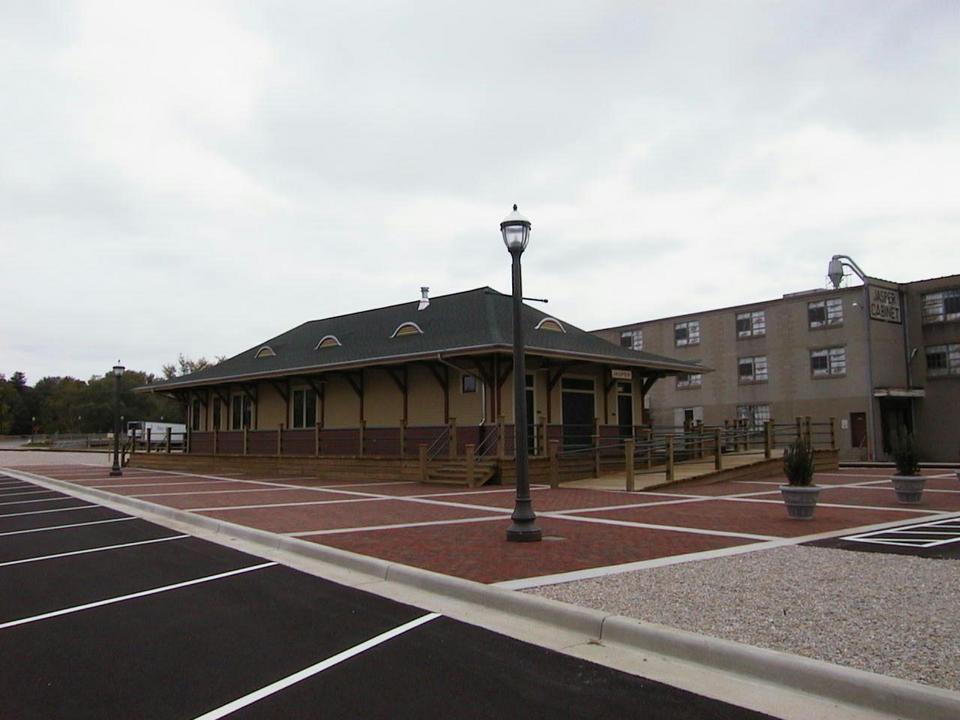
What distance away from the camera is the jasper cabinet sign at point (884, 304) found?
131 ft

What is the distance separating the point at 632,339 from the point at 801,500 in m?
41.0

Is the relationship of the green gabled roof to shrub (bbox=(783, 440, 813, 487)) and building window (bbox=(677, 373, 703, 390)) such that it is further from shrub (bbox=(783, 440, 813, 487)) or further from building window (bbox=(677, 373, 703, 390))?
building window (bbox=(677, 373, 703, 390))

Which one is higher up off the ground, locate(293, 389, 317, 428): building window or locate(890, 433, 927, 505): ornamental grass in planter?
locate(293, 389, 317, 428): building window

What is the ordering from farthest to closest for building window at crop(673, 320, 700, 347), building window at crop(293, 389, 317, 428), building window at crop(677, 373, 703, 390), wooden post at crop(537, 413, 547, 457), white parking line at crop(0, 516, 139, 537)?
building window at crop(673, 320, 700, 347) → building window at crop(677, 373, 703, 390) → building window at crop(293, 389, 317, 428) → wooden post at crop(537, 413, 547, 457) → white parking line at crop(0, 516, 139, 537)

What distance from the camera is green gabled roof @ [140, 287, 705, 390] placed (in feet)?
72.1

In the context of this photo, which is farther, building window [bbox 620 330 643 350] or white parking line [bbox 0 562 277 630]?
building window [bbox 620 330 643 350]

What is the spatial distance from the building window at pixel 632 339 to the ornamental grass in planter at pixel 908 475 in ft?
121

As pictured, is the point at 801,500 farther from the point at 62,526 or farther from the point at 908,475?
the point at 62,526

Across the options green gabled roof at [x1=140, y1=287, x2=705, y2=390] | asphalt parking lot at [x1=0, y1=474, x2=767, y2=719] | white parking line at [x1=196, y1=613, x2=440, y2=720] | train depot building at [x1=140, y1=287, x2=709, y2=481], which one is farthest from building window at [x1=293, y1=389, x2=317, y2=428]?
white parking line at [x1=196, y1=613, x2=440, y2=720]

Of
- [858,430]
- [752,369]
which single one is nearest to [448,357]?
[858,430]

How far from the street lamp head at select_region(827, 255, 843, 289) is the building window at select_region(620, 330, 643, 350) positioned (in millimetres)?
12297

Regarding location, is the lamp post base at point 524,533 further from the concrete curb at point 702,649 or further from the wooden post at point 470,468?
the wooden post at point 470,468

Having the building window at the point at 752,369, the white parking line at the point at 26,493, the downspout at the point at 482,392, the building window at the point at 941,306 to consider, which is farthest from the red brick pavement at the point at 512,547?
the building window at the point at 941,306

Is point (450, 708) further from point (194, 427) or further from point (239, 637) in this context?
point (194, 427)
